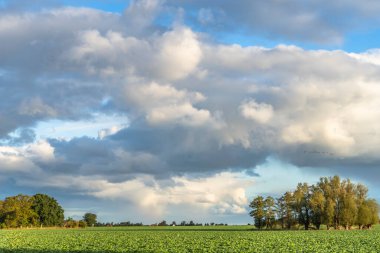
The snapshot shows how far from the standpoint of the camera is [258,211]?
142 m

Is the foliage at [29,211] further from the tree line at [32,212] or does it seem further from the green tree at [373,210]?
the green tree at [373,210]

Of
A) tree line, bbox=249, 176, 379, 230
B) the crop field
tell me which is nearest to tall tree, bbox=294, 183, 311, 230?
tree line, bbox=249, 176, 379, 230

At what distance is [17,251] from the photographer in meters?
54.8

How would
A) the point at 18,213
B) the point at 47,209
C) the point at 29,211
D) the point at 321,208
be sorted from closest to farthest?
the point at 321,208 → the point at 18,213 → the point at 29,211 → the point at 47,209

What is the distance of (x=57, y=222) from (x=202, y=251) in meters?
145

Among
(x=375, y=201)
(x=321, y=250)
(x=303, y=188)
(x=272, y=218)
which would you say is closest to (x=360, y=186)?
(x=375, y=201)

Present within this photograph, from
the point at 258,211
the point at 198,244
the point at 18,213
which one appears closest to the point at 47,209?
the point at 18,213

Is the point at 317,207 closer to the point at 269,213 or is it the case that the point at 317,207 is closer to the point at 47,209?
the point at 269,213

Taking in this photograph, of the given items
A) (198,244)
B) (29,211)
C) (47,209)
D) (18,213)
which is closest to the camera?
(198,244)

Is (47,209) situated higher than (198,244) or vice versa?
(47,209)

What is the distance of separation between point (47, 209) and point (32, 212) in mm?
7045

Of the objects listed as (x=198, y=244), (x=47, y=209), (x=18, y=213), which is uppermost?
(x=47, y=209)

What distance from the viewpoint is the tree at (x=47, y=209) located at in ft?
590

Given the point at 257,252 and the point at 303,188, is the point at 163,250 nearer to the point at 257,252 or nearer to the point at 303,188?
the point at 257,252
